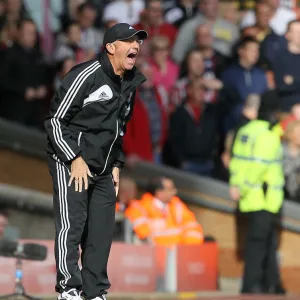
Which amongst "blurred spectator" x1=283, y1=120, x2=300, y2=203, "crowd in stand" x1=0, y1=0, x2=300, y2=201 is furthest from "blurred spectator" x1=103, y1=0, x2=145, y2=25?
"blurred spectator" x1=283, y1=120, x2=300, y2=203

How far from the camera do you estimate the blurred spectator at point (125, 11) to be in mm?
16703

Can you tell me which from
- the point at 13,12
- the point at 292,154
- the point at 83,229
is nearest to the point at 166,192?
the point at 292,154

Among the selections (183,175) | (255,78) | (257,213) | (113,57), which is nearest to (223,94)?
(255,78)

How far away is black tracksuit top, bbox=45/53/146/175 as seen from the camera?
27.1 ft

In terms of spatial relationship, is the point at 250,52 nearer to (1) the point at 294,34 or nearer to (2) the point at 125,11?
(1) the point at 294,34

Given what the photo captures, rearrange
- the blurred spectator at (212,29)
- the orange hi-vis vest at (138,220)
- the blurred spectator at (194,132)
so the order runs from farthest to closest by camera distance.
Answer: the blurred spectator at (212,29), the blurred spectator at (194,132), the orange hi-vis vest at (138,220)

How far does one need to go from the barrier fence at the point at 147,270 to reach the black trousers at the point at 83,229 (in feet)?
9.85

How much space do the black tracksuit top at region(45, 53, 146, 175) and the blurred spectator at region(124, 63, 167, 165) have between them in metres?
5.93

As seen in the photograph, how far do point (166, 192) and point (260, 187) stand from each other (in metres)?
1.10

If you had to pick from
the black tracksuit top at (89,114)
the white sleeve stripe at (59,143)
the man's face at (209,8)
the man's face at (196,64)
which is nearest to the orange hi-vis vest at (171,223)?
the man's face at (196,64)

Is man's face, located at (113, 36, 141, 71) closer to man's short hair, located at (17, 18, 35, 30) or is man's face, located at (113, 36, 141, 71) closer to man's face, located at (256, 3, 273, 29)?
man's short hair, located at (17, 18, 35, 30)

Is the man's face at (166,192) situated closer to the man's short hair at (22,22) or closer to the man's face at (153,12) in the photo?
the man's short hair at (22,22)

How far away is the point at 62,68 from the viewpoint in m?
14.6

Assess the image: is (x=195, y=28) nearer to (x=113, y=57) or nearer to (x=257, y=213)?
(x=257, y=213)
